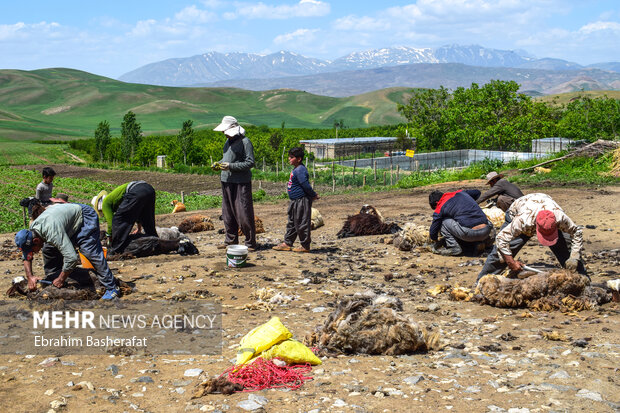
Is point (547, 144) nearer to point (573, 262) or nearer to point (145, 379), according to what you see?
point (573, 262)

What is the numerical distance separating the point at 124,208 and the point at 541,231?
654cm

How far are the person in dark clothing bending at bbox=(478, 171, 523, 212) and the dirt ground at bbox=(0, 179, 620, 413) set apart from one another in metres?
1.03

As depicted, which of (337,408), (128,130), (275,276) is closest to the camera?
(337,408)

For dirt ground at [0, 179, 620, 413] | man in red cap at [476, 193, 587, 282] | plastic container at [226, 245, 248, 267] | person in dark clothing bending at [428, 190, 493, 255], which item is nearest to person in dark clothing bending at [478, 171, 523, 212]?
person in dark clothing bending at [428, 190, 493, 255]

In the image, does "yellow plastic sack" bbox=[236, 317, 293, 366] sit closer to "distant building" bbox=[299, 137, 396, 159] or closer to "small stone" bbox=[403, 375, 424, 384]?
"small stone" bbox=[403, 375, 424, 384]

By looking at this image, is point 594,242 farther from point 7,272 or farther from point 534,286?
point 7,272

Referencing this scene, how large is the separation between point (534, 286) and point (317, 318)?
104 inches

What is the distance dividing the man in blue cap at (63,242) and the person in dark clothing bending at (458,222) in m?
5.51

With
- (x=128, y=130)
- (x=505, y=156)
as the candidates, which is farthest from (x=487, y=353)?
(x=128, y=130)

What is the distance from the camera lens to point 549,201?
22.7ft

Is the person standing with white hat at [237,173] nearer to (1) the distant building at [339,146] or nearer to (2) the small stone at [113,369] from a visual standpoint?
(2) the small stone at [113,369]

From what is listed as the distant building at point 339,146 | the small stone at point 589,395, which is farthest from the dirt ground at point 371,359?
the distant building at point 339,146

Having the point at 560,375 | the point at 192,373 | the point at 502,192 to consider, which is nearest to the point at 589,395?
the point at 560,375

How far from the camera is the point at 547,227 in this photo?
674 cm
